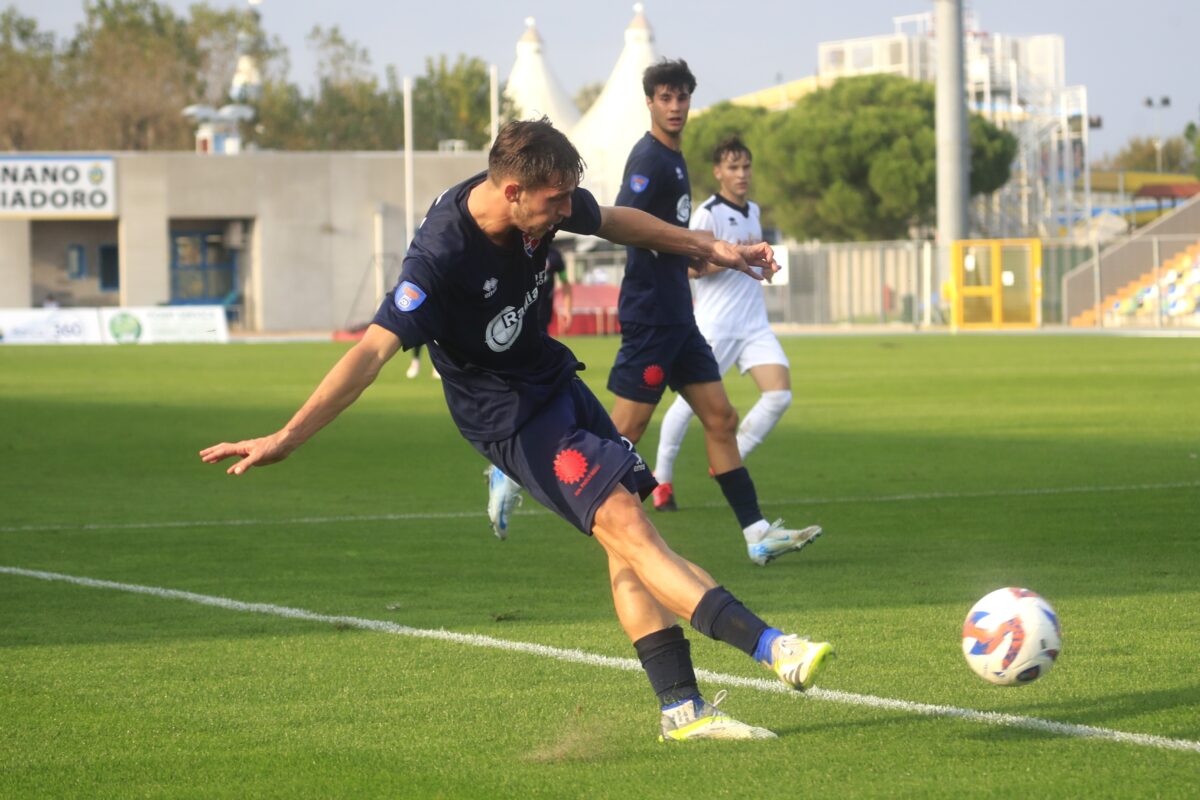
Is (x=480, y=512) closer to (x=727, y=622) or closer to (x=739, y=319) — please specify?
(x=739, y=319)

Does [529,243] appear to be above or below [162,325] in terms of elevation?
below

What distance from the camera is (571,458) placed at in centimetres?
523

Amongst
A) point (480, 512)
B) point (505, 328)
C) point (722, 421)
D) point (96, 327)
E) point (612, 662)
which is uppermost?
point (96, 327)

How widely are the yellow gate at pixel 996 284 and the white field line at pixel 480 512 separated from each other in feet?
130

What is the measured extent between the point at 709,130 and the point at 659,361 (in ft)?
225

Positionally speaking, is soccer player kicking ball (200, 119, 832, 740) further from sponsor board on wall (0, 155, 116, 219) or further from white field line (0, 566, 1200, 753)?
sponsor board on wall (0, 155, 116, 219)

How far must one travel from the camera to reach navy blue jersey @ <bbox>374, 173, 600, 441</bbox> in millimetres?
5059

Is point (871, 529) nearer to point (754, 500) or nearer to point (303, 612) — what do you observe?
point (754, 500)

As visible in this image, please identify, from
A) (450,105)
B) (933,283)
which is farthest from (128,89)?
(933,283)

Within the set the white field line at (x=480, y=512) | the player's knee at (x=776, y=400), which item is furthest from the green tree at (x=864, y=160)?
the player's knee at (x=776, y=400)

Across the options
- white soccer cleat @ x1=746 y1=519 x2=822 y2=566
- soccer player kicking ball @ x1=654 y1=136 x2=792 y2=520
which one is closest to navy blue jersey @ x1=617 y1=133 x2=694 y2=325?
soccer player kicking ball @ x1=654 y1=136 x2=792 y2=520

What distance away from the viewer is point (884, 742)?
16.5 ft

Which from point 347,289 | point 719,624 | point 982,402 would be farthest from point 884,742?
point 347,289

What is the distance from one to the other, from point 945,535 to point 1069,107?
64.0 metres
